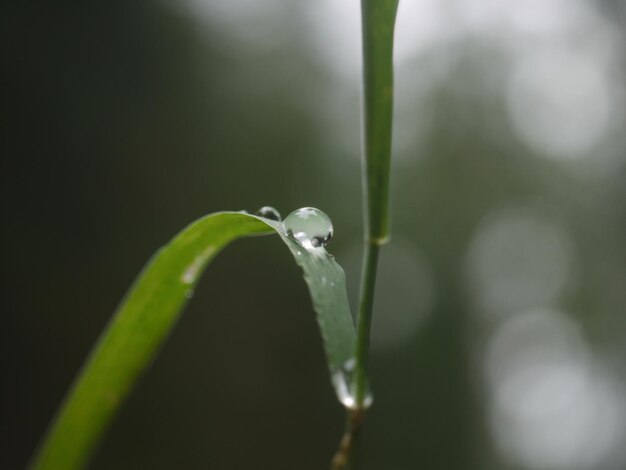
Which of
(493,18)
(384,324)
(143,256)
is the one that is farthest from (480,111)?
(143,256)

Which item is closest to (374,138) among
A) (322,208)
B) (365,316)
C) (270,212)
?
(365,316)

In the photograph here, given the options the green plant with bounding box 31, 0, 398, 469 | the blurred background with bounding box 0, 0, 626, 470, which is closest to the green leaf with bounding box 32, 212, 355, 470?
the green plant with bounding box 31, 0, 398, 469

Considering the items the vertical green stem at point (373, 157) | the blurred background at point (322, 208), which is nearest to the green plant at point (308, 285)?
the vertical green stem at point (373, 157)

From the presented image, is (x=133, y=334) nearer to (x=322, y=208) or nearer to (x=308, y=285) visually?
(x=308, y=285)

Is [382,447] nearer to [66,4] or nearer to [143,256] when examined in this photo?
[143,256]

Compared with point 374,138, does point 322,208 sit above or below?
below

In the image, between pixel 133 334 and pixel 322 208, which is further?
pixel 322 208

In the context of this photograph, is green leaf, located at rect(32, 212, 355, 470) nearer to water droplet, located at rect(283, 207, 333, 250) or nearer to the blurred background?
water droplet, located at rect(283, 207, 333, 250)
